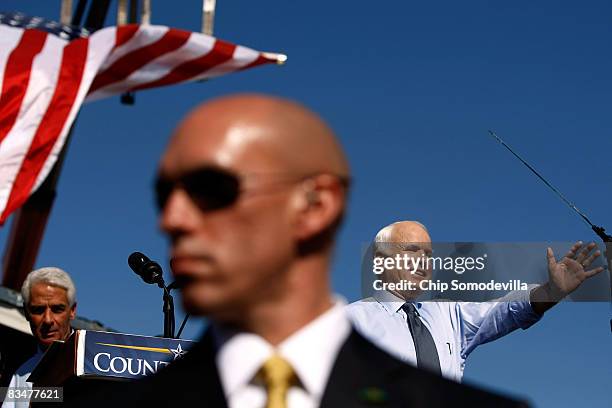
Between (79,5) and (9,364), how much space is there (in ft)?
22.3

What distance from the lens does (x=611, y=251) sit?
500cm

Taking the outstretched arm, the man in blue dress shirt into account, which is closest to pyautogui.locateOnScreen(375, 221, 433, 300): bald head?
the man in blue dress shirt

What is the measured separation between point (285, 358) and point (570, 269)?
9.05 feet

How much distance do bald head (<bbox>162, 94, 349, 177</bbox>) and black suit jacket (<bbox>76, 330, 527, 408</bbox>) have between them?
1.04 ft

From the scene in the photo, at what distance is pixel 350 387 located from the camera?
147 cm

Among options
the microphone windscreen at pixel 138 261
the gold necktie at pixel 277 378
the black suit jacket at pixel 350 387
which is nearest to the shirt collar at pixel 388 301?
the microphone windscreen at pixel 138 261

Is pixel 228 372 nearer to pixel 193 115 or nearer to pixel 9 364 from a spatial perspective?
pixel 193 115

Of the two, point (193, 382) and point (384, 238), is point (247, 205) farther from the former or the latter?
point (384, 238)

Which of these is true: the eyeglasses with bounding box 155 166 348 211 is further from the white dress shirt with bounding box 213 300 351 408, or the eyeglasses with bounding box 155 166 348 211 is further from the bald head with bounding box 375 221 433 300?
the bald head with bounding box 375 221 433 300

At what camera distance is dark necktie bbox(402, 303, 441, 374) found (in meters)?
4.30

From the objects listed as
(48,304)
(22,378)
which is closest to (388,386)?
(22,378)

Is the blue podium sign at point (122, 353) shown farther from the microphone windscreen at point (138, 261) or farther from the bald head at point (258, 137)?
the bald head at point (258, 137)

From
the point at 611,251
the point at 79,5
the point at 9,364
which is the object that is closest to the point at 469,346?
the point at 611,251

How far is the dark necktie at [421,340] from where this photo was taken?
14.1 ft
